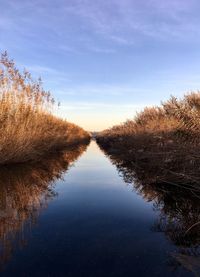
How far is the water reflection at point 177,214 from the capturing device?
3216 mm

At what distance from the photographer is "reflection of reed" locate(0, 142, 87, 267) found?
361 centimetres

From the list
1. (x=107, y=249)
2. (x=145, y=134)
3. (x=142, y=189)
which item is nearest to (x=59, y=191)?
(x=142, y=189)

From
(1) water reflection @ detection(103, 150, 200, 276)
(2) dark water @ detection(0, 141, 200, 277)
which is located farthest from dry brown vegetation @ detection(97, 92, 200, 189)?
(2) dark water @ detection(0, 141, 200, 277)

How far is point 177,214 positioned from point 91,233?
1.49m

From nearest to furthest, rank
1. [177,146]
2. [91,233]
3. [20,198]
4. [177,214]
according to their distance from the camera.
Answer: [91,233], [177,214], [20,198], [177,146]

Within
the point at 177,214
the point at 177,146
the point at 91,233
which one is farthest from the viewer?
the point at 177,146

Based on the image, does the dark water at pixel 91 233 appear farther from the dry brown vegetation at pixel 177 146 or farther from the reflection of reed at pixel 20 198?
the dry brown vegetation at pixel 177 146

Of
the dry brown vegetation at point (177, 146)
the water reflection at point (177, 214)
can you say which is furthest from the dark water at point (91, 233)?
the dry brown vegetation at point (177, 146)

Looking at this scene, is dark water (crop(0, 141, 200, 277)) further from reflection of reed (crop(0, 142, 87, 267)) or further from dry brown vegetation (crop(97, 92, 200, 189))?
dry brown vegetation (crop(97, 92, 200, 189))

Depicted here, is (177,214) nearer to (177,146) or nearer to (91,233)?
(91,233)

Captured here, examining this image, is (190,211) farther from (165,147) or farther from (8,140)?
(8,140)

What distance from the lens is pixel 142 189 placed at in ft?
22.1

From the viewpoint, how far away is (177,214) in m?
4.75

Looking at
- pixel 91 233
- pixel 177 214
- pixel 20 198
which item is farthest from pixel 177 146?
pixel 91 233
